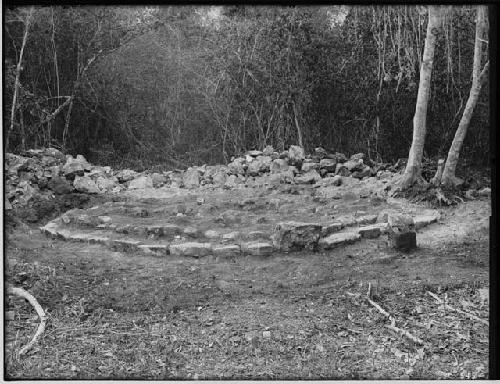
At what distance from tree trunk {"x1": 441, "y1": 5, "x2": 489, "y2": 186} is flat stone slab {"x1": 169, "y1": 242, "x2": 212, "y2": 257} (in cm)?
157

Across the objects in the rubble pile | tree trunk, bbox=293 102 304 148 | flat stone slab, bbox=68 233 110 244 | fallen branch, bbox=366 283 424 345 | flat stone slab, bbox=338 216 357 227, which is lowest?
fallen branch, bbox=366 283 424 345

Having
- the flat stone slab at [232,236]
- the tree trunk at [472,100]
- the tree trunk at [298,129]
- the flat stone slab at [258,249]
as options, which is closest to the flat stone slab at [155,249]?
the flat stone slab at [232,236]

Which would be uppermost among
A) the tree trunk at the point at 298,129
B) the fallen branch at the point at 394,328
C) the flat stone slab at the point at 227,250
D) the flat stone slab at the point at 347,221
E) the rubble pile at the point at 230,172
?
the tree trunk at the point at 298,129

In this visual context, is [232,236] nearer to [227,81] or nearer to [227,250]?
[227,250]

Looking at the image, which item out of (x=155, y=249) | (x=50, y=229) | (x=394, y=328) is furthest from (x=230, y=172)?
(x=394, y=328)

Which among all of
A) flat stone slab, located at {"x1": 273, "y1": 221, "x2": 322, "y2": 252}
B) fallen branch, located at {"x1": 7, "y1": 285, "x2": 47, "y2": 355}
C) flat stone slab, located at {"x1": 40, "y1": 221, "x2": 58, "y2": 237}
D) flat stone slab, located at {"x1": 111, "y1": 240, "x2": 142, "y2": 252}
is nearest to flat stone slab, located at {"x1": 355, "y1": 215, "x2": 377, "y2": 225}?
flat stone slab, located at {"x1": 273, "y1": 221, "x2": 322, "y2": 252}

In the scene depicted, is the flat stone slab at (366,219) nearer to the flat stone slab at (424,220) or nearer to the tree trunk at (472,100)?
the flat stone slab at (424,220)

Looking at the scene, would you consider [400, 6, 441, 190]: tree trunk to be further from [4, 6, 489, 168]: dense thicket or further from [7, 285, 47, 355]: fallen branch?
[7, 285, 47, 355]: fallen branch

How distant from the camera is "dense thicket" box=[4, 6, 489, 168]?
12.1 ft

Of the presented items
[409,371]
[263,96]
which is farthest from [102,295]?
[409,371]

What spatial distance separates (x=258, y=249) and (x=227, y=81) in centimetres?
108

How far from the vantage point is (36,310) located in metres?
3.59

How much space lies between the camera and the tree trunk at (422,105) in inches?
145

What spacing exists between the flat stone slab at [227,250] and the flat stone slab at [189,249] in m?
0.05
